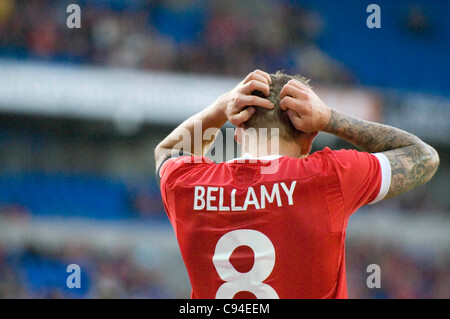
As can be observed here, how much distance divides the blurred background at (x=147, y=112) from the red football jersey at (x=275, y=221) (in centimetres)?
682

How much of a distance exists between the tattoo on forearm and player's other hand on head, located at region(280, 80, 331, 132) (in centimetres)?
11

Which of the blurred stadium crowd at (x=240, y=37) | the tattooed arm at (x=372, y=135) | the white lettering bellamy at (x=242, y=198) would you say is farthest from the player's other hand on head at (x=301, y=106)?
the blurred stadium crowd at (x=240, y=37)

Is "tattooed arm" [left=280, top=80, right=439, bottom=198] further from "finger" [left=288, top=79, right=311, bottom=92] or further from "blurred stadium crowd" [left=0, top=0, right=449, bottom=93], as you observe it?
"blurred stadium crowd" [left=0, top=0, right=449, bottom=93]

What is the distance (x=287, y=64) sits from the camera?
1047 centimetres

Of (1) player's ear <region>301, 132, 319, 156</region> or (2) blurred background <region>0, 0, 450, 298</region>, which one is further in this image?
(2) blurred background <region>0, 0, 450, 298</region>

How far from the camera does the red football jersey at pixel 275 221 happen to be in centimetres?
183

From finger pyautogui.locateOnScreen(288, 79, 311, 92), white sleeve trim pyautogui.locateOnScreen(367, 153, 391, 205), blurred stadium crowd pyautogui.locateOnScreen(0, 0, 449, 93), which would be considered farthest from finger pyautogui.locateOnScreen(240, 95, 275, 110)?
blurred stadium crowd pyautogui.locateOnScreen(0, 0, 449, 93)

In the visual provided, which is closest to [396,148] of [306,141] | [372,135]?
[372,135]

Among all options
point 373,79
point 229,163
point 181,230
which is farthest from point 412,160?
point 373,79

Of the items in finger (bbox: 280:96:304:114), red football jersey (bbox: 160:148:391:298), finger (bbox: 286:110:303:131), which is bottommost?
red football jersey (bbox: 160:148:391:298)

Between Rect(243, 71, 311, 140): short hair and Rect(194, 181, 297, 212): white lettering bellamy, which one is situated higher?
Rect(243, 71, 311, 140): short hair

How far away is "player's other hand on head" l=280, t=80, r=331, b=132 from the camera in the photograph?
1.97 m

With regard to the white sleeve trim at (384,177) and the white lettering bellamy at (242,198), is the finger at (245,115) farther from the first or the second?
the white sleeve trim at (384,177)

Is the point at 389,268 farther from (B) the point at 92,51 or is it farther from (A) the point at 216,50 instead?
(B) the point at 92,51
